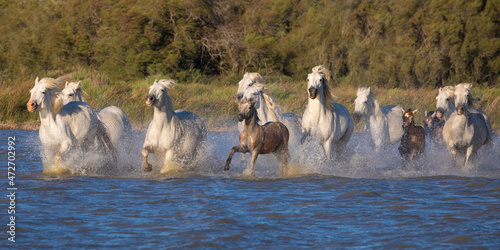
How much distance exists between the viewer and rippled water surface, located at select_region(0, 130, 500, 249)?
6.27 metres

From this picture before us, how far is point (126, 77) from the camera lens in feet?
94.0

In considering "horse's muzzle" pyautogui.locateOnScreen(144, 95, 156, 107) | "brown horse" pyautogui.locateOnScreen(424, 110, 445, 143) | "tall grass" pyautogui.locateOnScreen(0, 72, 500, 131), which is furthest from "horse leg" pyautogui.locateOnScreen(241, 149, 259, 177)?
"tall grass" pyautogui.locateOnScreen(0, 72, 500, 131)

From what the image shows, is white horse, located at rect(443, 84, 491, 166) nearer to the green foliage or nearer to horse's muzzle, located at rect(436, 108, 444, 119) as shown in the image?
horse's muzzle, located at rect(436, 108, 444, 119)

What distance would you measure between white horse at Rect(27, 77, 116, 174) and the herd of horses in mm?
14

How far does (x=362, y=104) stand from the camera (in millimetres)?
10969

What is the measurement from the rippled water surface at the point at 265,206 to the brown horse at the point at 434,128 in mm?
1085

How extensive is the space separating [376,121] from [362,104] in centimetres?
48

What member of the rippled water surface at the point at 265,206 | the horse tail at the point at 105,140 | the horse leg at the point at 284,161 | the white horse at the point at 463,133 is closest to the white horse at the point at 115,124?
the horse tail at the point at 105,140

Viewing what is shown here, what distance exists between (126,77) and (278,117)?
1901 cm

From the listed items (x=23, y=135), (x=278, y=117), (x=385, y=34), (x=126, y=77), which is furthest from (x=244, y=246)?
(x=385, y=34)

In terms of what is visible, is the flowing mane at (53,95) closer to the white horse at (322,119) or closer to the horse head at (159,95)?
the horse head at (159,95)

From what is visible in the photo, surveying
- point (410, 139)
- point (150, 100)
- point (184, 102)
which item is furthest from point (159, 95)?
point (184, 102)

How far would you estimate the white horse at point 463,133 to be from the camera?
1072cm

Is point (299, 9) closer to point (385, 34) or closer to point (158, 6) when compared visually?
point (385, 34)
